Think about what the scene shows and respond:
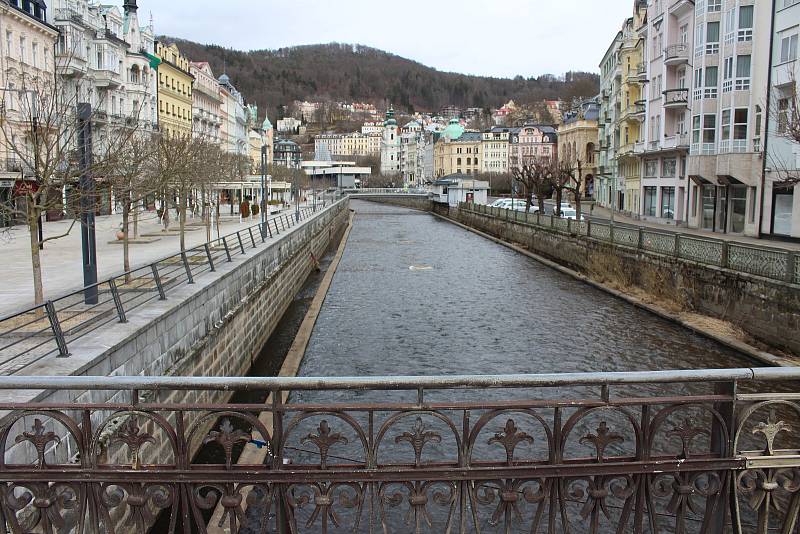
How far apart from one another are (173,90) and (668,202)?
46339 millimetres

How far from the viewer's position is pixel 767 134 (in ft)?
113

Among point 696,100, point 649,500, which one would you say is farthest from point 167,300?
point 696,100

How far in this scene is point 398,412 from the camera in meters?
4.29

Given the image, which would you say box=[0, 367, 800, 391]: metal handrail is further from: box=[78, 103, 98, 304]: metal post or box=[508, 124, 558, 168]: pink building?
box=[508, 124, 558, 168]: pink building

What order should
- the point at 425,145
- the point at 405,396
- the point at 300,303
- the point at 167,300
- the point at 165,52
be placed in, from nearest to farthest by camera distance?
the point at 167,300, the point at 405,396, the point at 300,303, the point at 165,52, the point at 425,145

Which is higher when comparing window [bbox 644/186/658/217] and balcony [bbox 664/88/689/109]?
balcony [bbox 664/88/689/109]

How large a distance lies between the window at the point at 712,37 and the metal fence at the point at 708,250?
42.3ft

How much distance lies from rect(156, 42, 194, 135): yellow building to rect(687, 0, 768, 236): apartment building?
41743mm

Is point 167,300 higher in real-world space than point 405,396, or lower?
higher

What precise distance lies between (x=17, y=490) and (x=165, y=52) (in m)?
69.4

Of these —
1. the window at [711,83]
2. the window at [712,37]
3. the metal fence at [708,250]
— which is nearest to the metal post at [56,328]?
the metal fence at [708,250]

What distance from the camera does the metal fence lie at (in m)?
17.4

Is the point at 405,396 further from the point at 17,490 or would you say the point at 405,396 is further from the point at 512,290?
the point at 512,290

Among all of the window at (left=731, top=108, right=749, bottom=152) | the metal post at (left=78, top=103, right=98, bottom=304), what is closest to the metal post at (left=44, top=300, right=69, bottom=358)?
the metal post at (left=78, top=103, right=98, bottom=304)
